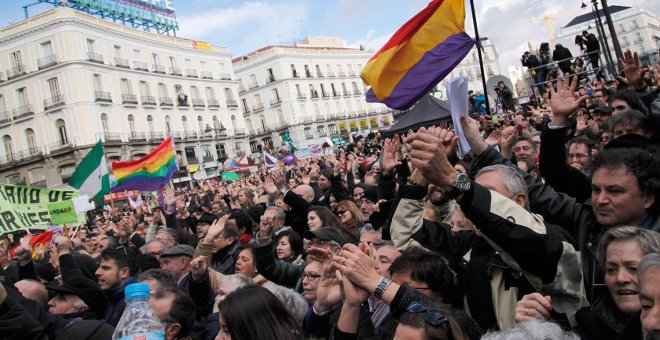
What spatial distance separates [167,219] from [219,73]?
45618mm

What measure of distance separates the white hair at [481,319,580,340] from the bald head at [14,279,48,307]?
4.16 m

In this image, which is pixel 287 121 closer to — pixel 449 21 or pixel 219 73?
pixel 219 73

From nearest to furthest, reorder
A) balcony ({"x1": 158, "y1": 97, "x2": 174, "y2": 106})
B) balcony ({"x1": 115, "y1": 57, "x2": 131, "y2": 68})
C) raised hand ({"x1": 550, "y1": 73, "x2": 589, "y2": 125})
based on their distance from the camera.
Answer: raised hand ({"x1": 550, "y1": 73, "x2": 589, "y2": 125}) → balcony ({"x1": 115, "y1": 57, "x2": 131, "y2": 68}) → balcony ({"x1": 158, "y1": 97, "x2": 174, "y2": 106})

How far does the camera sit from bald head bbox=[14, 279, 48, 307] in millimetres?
4547

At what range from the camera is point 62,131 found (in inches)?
1535

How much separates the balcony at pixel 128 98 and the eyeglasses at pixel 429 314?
43510mm

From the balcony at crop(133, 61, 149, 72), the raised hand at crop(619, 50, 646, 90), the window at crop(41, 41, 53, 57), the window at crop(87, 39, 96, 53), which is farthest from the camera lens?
the balcony at crop(133, 61, 149, 72)

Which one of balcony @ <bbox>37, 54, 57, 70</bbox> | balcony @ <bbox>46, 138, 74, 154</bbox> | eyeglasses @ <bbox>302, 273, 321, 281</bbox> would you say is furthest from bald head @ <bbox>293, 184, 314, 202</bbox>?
balcony @ <bbox>37, 54, 57, 70</bbox>

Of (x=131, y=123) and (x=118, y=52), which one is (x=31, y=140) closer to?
(x=131, y=123)

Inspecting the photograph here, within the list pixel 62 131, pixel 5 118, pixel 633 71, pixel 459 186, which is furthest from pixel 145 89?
pixel 459 186

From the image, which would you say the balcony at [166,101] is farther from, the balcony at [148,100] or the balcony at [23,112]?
the balcony at [23,112]

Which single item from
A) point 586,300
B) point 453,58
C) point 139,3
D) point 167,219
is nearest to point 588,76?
point 453,58

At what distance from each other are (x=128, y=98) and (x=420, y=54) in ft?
130

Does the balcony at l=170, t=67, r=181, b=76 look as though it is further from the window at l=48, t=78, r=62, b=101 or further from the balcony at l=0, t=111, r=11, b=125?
the balcony at l=0, t=111, r=11, b=125
